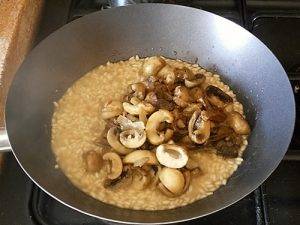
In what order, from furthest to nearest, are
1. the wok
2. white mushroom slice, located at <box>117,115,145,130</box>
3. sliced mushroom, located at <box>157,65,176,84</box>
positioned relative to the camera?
1. sliced mushroom, located at <box>157,65,176,84</box>
2. white mushroom slice, located at <box>117,115,145,130</box>
3. the wok

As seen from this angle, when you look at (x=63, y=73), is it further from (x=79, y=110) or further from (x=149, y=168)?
(x=149, y=168)

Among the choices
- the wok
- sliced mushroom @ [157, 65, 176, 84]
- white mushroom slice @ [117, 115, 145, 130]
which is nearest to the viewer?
the wok

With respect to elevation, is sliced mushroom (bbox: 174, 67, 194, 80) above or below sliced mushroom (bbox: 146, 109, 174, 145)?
above

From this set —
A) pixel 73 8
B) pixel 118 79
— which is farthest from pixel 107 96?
pixel 73 8

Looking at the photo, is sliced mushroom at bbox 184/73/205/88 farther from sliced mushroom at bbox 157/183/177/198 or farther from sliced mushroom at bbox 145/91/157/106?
sliced mushroom at bbox 157/183/177/198

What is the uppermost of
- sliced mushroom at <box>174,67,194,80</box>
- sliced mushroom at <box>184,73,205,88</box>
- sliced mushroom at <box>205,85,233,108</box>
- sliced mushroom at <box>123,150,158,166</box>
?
sliced mushroom at <box>174,67,194,80</box>

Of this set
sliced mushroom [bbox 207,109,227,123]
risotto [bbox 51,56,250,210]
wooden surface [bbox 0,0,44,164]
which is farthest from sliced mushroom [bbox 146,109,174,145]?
wooden surface [bbox 0,0,44,164]

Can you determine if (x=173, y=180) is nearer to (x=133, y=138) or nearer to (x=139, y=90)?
(x=133, y=138)
